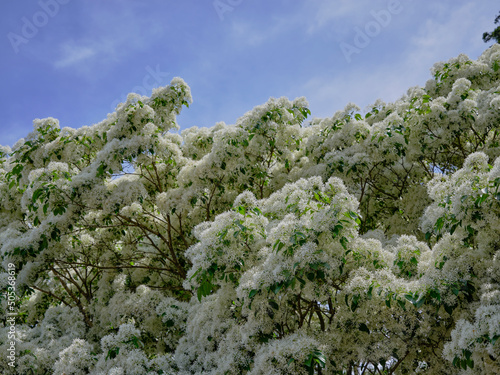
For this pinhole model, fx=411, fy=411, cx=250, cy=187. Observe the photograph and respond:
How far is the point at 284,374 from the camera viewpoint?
389 centimetres

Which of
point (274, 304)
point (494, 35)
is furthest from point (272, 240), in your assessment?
point (494, 35)

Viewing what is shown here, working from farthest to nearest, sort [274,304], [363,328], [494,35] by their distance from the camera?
[494,35], [363,328], [274,304]

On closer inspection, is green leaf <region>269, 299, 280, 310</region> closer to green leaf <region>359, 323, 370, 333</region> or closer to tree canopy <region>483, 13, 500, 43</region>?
green leaf <region>359, 323, 370, 333</region>

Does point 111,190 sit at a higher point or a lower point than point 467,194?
higher

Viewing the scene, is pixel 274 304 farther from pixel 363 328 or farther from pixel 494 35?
pixel 494 35

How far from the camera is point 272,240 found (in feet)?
14.0

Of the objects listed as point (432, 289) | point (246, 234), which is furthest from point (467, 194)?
point (246, 234)

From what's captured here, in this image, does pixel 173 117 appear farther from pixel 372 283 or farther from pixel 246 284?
pixel 372 283

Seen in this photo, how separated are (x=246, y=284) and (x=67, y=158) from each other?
18.7 ft

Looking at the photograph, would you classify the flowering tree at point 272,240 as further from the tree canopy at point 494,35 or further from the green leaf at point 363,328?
the tree canopy at point 494,35

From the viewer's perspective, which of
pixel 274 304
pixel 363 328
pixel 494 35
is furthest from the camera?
pixel 494 35

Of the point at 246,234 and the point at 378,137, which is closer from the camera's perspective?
the point at 246,234

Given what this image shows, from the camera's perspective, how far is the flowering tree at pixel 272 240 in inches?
163

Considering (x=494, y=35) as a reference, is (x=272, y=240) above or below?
below
